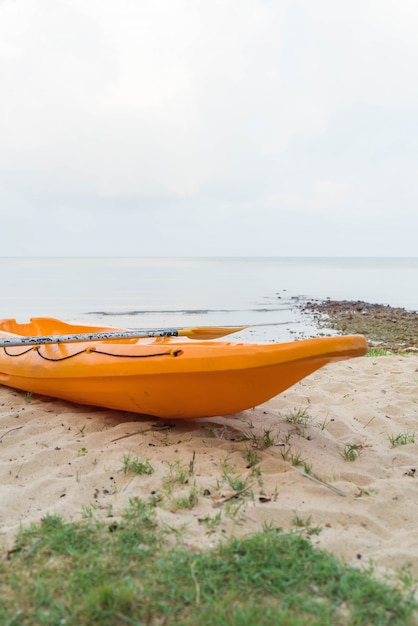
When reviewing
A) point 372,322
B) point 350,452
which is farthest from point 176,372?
point 372,322

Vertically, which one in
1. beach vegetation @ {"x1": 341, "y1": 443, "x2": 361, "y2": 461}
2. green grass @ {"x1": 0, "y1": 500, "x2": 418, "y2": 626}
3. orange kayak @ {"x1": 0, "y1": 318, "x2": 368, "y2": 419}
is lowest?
beach vegetation @ {"x1": 341, "y1": 443, "x2": 361, "y2": 461}

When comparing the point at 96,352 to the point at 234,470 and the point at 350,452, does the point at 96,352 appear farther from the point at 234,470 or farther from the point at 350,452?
the point at 350,452

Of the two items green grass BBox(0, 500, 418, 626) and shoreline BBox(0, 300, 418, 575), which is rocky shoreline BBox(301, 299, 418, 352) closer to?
shoreline BBox(0, 300, 418, 575)

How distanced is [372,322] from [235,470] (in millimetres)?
11311

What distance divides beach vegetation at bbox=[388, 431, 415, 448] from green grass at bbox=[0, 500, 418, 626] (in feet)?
5.26

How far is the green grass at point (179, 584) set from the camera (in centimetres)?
163

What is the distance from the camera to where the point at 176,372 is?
319 centimetres

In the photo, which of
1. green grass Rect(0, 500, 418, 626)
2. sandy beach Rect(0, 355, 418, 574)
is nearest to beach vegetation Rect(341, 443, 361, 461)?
sandy beach Rect(0, 355, 418, 574)

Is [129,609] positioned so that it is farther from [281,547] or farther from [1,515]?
[1,515]

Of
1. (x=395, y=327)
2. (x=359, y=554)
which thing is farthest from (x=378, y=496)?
(x=395, y=327)

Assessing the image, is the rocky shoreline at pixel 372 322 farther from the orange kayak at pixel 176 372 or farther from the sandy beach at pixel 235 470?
the orange kayak at pixel 176 372

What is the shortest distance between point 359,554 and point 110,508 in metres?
1.12

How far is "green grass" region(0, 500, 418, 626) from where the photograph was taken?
5.36ft

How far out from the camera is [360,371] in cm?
572
